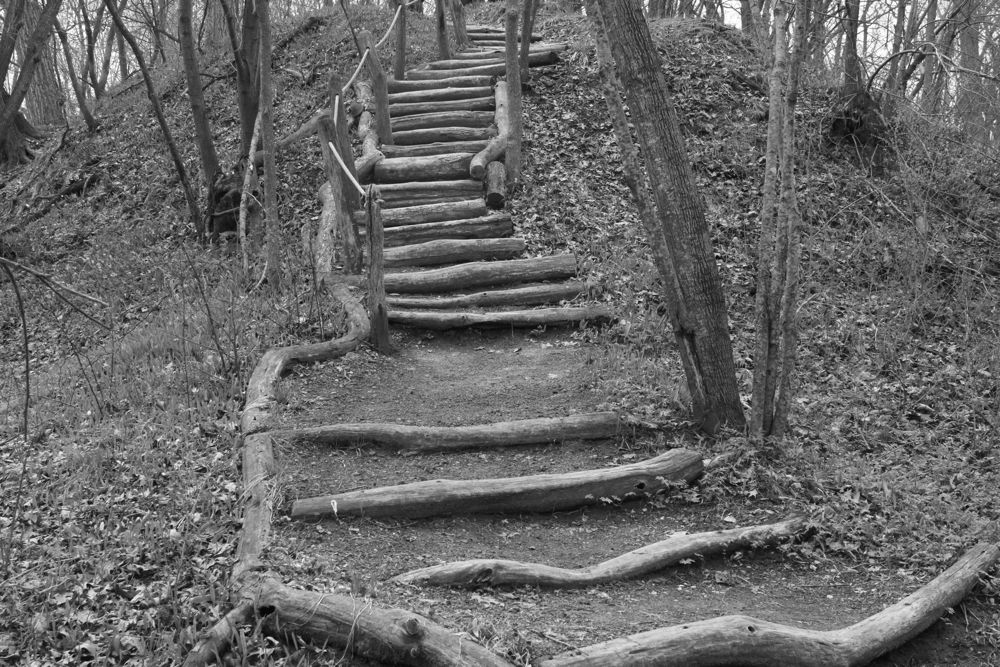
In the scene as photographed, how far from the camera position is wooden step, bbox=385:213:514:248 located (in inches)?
363

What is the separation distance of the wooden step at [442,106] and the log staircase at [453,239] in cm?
1

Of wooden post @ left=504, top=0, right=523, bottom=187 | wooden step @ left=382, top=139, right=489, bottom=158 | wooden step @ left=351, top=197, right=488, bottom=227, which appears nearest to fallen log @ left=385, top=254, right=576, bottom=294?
wooden step @ left=351, top=197, right=488, bottom=227

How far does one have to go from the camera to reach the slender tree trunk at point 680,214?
546 cm

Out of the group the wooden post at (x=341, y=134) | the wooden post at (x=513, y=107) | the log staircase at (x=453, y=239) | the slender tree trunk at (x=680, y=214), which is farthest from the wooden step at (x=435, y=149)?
the slender tree trunk at (x=680, y=214)

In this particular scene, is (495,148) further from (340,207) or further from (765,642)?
(765,642)

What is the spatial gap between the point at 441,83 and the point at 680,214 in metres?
7.97

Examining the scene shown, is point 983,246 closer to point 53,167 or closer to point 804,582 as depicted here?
point 804,582

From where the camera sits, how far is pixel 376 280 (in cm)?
687

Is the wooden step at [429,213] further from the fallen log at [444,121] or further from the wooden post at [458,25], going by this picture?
the wooden post at [458,25]

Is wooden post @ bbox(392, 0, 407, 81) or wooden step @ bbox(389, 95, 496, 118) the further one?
wooden post @ bbox(392, 0, 407, 81)

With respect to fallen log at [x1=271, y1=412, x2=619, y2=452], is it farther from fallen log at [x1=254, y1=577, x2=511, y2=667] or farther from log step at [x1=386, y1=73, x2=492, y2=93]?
log step at [x1=386, y1=73, x2=492, y2=93]

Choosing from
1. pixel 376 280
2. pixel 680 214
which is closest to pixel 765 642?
pixel 680 214

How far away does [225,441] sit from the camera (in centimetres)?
542

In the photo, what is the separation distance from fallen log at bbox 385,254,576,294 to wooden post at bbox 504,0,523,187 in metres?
1.89
